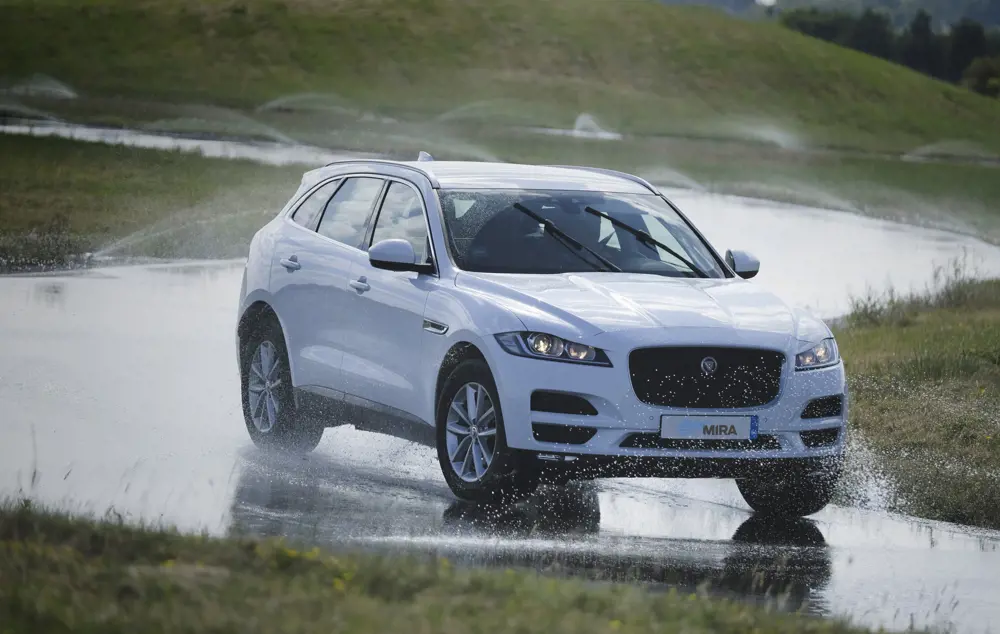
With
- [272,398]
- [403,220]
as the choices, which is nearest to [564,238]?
[403,220]

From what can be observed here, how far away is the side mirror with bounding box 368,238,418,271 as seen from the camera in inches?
408

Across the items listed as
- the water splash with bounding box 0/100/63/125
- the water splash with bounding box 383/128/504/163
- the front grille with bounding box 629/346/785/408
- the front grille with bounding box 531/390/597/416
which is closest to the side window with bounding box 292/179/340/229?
the front grille with bounding box 531/390/597/416

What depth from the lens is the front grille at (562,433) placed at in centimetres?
944

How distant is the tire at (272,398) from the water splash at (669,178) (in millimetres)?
37585

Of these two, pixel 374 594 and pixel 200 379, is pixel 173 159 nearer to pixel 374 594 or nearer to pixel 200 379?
pixel 200 379

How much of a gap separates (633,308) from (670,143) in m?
72.0

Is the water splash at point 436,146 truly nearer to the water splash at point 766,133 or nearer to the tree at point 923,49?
the water splash at point 766,133

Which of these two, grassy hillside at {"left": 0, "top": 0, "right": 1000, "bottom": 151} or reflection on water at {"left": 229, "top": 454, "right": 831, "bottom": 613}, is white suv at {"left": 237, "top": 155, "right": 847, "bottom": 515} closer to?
reflection on water at {"left": 229, "top": 454, "right": 831, "bottom": 613}

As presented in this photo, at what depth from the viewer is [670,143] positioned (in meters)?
81.2

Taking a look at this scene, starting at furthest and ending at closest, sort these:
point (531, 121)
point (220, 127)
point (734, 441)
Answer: point (531, 121) → point (220, 127) → point (734, 441)

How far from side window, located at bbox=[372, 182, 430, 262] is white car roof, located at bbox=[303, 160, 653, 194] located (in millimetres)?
156

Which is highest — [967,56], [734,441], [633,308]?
[967,56]

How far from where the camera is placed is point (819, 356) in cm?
1002

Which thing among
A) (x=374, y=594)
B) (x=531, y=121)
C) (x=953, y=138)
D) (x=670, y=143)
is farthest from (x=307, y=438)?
(x=953, y=138)
